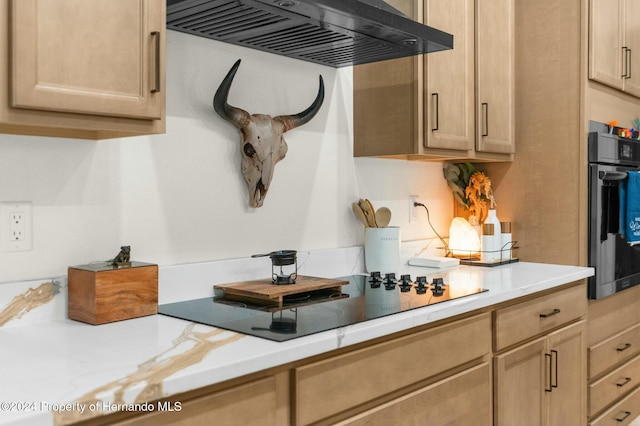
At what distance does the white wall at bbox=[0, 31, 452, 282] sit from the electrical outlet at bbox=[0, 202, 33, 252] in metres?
0.02

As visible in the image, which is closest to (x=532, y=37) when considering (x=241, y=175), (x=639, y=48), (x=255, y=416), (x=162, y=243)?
(x=639, y=48)

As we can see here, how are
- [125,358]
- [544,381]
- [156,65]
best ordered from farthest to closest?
[544,381] → [156,65] → [125,358]

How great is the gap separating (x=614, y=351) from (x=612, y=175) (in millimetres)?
859

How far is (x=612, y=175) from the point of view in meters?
2.79

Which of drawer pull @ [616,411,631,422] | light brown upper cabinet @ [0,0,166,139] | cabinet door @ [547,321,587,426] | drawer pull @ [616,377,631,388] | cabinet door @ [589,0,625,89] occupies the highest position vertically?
cabinet door @ [589,0,625,89]

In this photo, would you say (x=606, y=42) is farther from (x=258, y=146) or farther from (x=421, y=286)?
(x=258, y=146)

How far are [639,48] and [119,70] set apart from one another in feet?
9.36

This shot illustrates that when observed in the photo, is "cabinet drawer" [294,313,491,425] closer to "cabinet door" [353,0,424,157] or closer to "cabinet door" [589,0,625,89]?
"cabinet door" [353,0,424,157]

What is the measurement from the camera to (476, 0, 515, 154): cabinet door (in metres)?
2.60

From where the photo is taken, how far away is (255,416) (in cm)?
127

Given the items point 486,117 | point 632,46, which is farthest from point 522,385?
point 632,46

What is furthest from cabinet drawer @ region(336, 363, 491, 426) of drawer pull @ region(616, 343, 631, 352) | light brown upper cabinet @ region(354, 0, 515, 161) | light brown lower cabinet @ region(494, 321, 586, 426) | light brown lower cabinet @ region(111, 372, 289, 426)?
drawer pull @ region(616, 343, 631, 352)

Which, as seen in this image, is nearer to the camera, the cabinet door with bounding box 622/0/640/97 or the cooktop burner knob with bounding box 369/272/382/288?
the cooktop burner knob with bounding box 369/272/382/288

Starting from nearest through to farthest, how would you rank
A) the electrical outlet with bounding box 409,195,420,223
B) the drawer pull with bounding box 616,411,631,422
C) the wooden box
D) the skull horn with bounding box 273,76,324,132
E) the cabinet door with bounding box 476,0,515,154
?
the wooden box → the skull horn with bounding box 273,76,324,132 → the cabinet door with bounding box 476,0,515,154 → the electrical outlet with bounding box 409,195,420,223 → the drawer pull with bounding box 616,411,631,422
